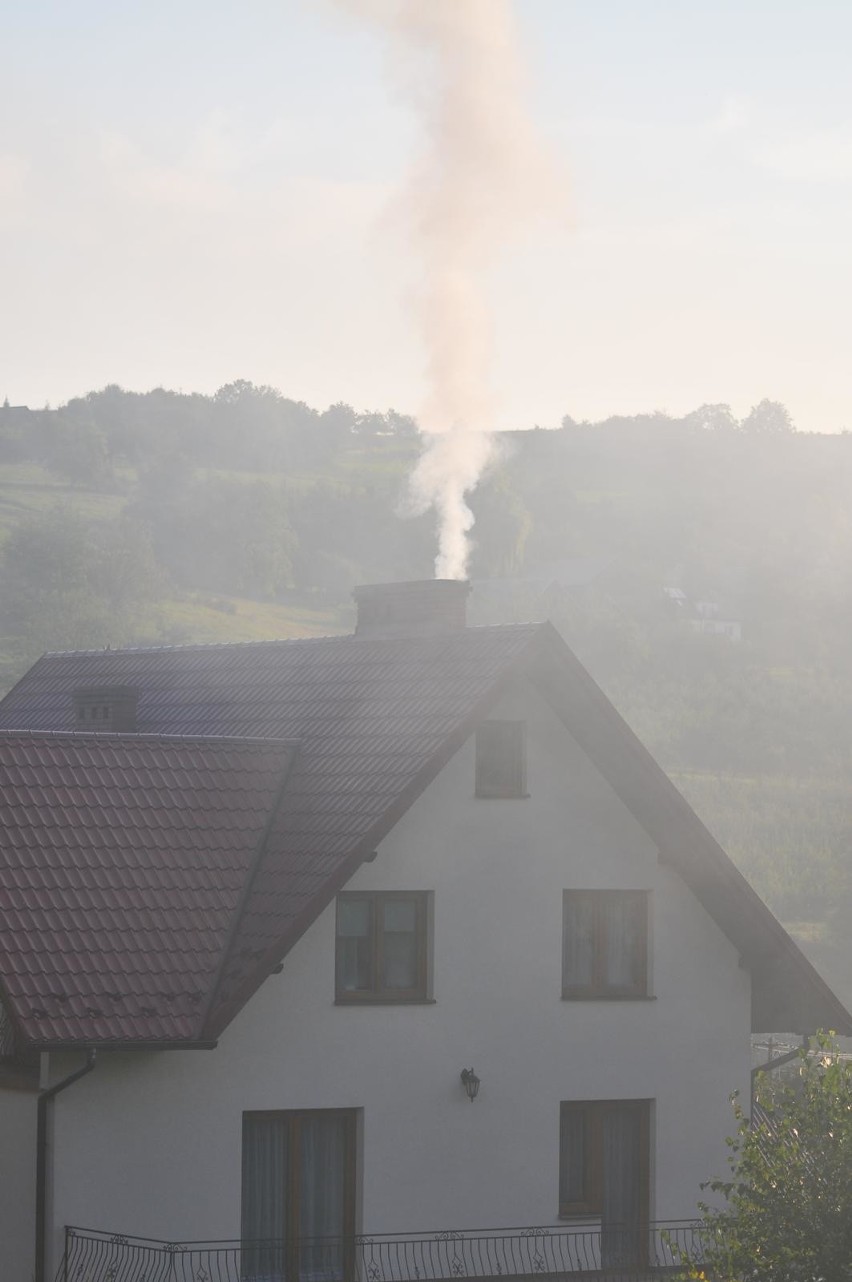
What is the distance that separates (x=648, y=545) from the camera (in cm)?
14875

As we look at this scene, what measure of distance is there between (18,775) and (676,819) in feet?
23.9

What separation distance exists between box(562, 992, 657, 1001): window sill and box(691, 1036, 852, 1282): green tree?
5969 millimetres

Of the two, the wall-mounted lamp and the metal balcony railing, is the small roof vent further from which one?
the metal balcony railing

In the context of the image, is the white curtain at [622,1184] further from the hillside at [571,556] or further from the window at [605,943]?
A: the hillside at [571,556]

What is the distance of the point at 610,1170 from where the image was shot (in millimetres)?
22703

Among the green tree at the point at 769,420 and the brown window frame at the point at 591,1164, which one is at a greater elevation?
the green tree at the point at 769,420

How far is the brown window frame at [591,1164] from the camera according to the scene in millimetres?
22391

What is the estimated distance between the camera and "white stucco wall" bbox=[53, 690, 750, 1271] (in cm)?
2002

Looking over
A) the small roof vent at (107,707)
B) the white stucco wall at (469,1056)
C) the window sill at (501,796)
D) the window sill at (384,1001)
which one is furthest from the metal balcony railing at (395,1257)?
the small roof vent at (107,707)

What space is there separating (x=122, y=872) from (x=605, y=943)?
564 cm

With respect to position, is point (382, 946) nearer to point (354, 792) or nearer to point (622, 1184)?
point (354, 792)

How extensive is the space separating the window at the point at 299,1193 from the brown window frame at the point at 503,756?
3.98 m

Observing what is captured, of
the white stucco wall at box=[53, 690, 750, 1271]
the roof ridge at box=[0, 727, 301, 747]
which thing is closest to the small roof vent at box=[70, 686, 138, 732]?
the roof ridge at box=[0, 727, 301, 747]

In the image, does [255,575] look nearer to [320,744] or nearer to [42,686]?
[42,686]
